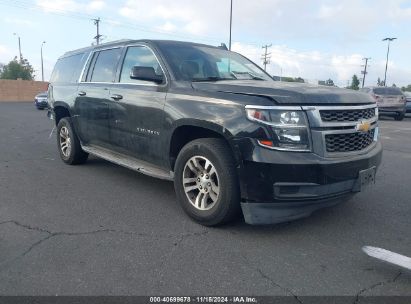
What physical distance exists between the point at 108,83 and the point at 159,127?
152cm

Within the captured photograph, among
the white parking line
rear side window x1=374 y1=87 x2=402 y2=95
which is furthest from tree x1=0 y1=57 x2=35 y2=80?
the white parking line

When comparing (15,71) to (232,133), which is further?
(15,71)

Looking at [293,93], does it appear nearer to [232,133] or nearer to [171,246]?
[232,133]

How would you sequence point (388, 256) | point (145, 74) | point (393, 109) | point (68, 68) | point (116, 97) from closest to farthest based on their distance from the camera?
point (388, 256)
point (145, 74)
point (116, 97)
point (68, 68)
point (393, 109)

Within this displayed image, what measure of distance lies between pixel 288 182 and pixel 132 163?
7.52 ft

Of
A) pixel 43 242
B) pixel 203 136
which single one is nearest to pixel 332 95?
pixel 203 136

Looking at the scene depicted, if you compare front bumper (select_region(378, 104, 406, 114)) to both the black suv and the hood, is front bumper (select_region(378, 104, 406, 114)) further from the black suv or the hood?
the hood

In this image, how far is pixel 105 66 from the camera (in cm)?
570

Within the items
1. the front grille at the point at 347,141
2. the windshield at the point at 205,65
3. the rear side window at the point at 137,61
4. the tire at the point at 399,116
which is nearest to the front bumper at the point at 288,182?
the front grille at the point at 347,141

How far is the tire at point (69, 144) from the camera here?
21.4ft

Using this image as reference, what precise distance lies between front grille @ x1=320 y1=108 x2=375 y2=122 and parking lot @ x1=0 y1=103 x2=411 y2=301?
3.71 feet

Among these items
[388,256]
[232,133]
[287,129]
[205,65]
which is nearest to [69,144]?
[205,65]

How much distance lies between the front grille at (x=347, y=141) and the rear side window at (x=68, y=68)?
14.5 feet

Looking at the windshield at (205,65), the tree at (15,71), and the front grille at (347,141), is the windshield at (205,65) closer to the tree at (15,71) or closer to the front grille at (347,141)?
the front grille at (347,141)
